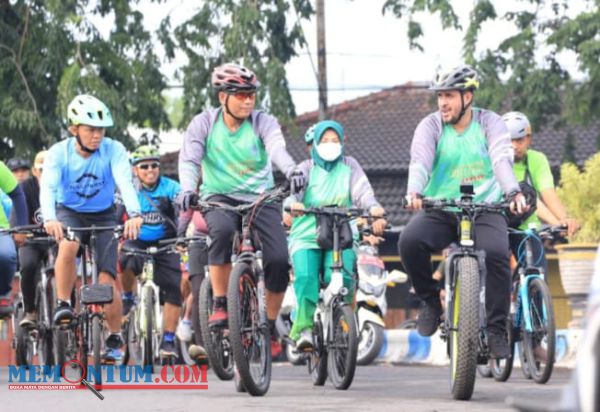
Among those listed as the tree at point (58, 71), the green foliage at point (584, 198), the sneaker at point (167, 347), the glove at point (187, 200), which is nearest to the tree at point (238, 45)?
the tree at point (58, 71)

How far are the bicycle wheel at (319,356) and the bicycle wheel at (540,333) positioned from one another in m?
1.55

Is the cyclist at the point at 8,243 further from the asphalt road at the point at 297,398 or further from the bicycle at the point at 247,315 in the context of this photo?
the bicycle at the point at 247,315

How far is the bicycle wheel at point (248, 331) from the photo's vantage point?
10.1 m

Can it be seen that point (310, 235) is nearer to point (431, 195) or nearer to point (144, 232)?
point (431, 195)

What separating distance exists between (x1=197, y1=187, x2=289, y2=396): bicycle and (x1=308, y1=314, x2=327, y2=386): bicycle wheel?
1.01 metres

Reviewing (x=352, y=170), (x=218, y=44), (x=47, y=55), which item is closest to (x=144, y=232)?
(x=352, y=170)

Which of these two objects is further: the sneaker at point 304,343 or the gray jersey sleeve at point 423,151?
the sneaker at point 304,343

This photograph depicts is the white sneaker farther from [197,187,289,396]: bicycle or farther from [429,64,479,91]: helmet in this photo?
[429,64,479,91]: helmet

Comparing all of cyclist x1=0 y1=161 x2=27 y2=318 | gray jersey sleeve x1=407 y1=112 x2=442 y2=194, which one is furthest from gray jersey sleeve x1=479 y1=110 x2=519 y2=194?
cyclist x1=0 y1=161 x2=27 y2=318

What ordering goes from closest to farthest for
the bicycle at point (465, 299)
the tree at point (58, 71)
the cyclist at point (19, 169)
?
the bicycle at point (465, 299)
the cyclist at point (19, 169)
the tree at point (58, 71)

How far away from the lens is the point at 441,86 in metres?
10.7

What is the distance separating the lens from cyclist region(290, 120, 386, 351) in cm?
1205

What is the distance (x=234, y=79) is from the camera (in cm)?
1091

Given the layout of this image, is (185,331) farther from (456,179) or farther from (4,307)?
(456,179)
